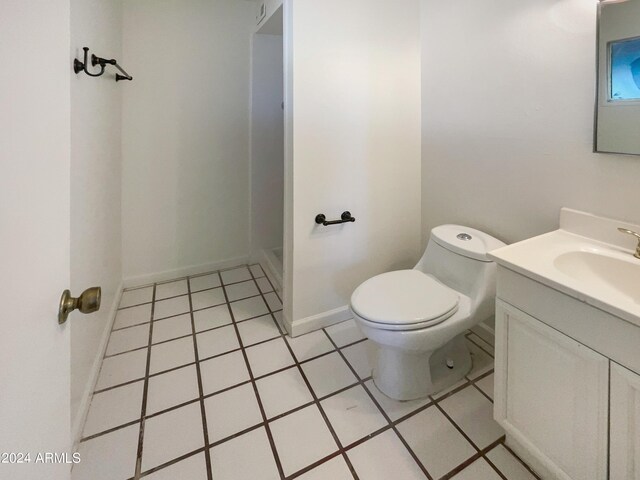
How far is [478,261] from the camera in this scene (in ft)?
4.76

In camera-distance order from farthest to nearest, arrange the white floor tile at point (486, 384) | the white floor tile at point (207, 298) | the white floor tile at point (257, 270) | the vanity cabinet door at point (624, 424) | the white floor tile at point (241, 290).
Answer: the white floor tile at point (257, 270)
the white floor tile at point (241, 290)
the white floor tile at point (207, 298)
the white floor tile at point (486, 384)
the vanity cabinet door at point (624, 424)

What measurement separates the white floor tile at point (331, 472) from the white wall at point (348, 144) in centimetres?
79

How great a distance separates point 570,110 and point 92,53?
6.90 ft

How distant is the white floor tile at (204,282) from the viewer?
2455mm

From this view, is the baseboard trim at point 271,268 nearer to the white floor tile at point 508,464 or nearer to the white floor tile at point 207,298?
the white floor tile at point 207,298

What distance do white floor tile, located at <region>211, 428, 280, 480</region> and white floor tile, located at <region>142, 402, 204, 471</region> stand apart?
0.11 meters

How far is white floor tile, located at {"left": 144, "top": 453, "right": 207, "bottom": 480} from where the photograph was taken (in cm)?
110

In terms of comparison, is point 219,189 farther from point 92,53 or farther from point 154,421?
point 154,421

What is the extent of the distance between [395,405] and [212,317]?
4.08 feet

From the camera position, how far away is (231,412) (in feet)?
4.44

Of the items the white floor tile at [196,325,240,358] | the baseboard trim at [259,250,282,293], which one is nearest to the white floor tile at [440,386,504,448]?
the white floor tile at [196,325,240,358]

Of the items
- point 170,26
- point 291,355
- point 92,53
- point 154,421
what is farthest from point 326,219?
point 170,26

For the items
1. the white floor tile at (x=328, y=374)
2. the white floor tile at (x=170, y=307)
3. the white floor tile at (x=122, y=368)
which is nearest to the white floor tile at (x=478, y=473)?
the white floor tile at (x=328, y=374)

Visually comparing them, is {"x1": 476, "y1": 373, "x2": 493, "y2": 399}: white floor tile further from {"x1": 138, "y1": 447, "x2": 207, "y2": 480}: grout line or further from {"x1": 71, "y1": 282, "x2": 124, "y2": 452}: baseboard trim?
{"x1": 71, "y1": 282, "x2": 124, "y2": 452}: baseboard trim
